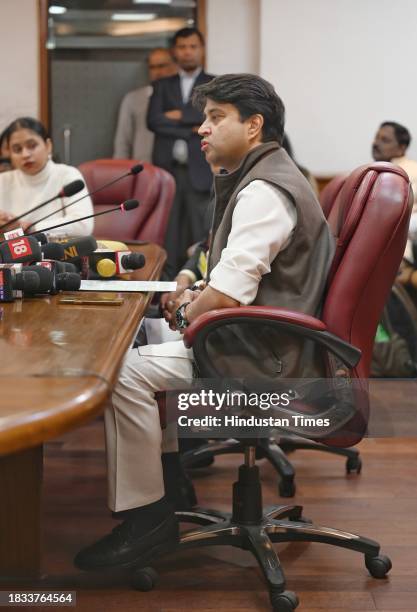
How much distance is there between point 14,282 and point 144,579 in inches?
28.0

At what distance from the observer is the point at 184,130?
5.26 m

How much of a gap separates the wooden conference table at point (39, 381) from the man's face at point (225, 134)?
386 mm

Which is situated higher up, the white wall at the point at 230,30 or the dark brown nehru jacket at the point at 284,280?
the white wall at the point at 230,30

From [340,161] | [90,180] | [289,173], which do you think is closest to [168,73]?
[340,161]

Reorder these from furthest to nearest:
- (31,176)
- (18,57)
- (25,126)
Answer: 1. (18,57)
2. (31,176)
3. (25,126)

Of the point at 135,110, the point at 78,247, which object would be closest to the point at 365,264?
the point at 78,247

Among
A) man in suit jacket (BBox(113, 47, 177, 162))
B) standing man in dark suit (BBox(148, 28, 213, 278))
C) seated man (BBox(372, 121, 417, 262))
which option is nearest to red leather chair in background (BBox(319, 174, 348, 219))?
seated man (BBox(372, 121, 417, 262))

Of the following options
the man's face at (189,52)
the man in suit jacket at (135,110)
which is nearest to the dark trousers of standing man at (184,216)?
the man in suit jacket at (135,110)

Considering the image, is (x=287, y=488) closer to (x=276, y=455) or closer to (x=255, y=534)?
(x=276, y=455)

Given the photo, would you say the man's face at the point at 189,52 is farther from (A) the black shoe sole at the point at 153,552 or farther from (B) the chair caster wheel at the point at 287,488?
(A) the black shoe sole at the point at 153,552

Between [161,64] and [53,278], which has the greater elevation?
[161,64]

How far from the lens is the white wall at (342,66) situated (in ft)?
18.4

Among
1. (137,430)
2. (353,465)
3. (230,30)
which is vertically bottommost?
(353,465)

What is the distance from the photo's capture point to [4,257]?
201cm
